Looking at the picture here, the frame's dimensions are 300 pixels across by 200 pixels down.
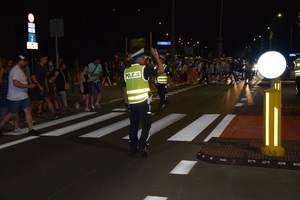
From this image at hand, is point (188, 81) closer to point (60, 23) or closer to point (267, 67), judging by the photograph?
point (60, 23)

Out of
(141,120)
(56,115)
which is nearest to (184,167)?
(141,120)

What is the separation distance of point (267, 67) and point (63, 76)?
8008mm

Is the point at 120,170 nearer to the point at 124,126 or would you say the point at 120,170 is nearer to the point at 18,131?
the point at 124,126

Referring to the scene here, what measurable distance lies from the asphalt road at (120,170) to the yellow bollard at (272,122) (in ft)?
2.16

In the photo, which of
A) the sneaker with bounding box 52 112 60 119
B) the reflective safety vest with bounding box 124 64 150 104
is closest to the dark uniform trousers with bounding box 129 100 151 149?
the reflective safety vest with bounding box 124 64 150 104

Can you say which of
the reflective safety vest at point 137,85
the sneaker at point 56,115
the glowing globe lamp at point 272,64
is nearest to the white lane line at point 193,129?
the reflective safety vest at point 137,85

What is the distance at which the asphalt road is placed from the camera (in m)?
5.52

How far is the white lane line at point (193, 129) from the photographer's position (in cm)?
926

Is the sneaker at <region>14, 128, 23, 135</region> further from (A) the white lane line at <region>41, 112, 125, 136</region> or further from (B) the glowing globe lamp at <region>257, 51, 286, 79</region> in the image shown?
(B) the glowing globe lamp at <region>257, 51, 286, 79</region>

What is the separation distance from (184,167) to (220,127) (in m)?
4.04

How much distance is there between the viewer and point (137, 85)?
7.30 metres

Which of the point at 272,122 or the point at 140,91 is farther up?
the point at 140,91

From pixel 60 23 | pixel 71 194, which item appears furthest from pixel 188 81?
pixel 71 194

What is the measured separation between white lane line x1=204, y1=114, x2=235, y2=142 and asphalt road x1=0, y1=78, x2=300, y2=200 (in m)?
0.14
